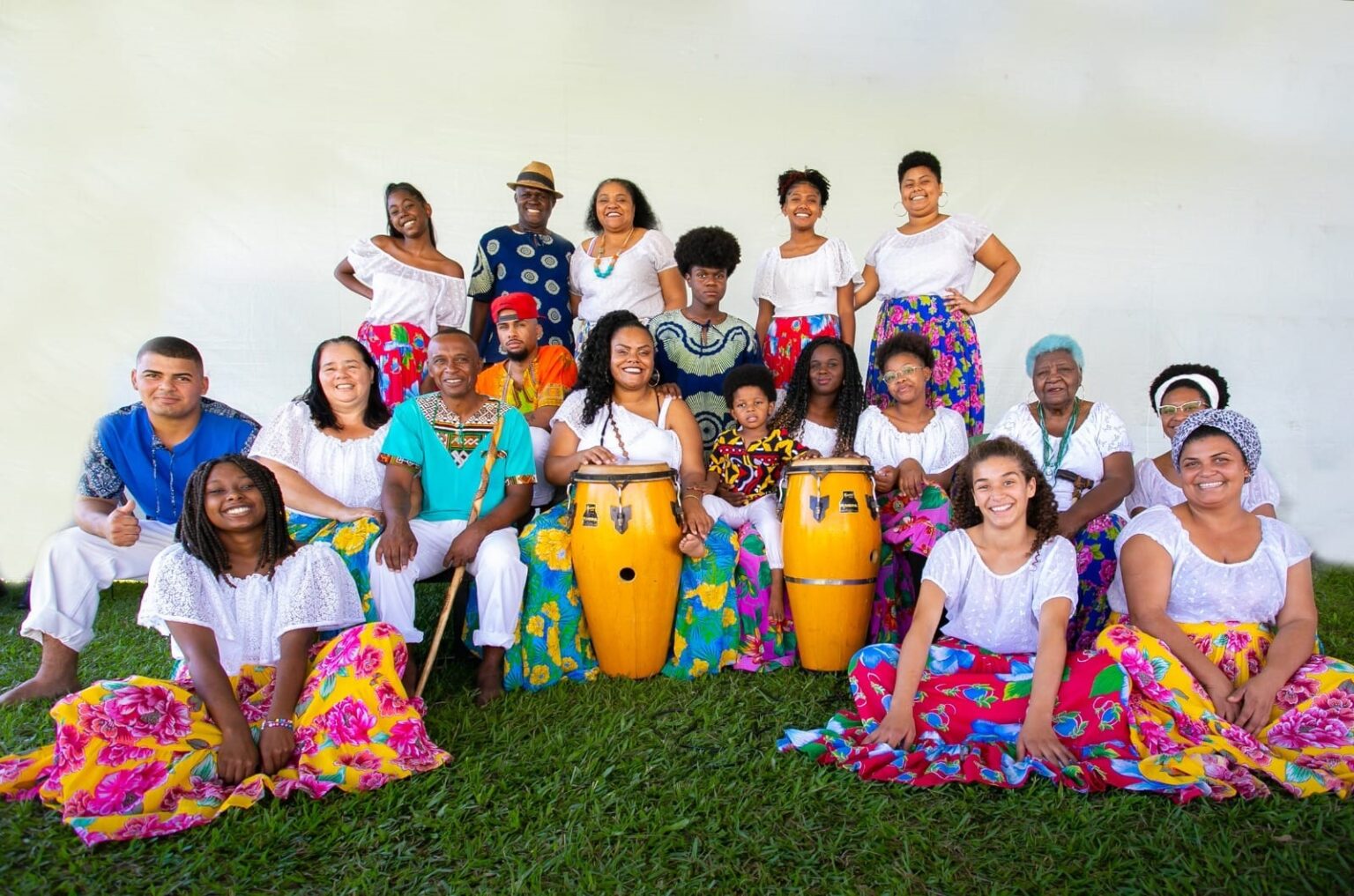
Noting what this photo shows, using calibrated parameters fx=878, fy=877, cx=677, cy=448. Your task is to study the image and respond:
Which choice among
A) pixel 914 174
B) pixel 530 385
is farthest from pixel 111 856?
pixel 914 174

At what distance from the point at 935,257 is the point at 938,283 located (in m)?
0.12

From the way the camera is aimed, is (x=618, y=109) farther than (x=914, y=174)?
Yes

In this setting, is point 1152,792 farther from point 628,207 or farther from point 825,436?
point 628,207

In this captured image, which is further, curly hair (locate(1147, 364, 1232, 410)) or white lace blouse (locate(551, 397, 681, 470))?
white lace blouse (locate(551, 397, 681, 470))

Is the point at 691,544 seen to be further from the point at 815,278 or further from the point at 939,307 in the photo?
the point at 939,307

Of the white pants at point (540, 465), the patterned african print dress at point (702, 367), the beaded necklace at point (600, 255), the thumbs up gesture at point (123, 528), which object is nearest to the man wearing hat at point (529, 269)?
the beaded necklace at point (600, 255)

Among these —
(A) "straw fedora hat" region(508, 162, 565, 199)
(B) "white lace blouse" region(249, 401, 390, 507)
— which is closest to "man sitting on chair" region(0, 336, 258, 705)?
(B) "white lace blouse" region(249, 401, 390, 507)

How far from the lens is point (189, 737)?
219 centimetres

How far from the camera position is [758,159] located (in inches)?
213

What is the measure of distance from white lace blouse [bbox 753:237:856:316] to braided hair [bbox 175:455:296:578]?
8.42 ft

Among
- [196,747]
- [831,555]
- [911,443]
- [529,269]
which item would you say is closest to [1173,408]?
[911,443]

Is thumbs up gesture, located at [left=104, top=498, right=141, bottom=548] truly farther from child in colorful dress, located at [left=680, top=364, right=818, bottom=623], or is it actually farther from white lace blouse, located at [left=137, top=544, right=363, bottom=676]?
child in colorful dress, located at [left=680, top=364, right=818, bottom=623]

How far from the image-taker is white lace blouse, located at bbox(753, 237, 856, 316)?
164 inches

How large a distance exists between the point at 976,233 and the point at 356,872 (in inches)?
144
